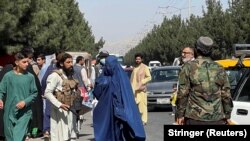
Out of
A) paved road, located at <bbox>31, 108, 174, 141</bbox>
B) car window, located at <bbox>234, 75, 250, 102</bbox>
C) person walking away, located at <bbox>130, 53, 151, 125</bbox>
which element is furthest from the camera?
person walking away, located at <bbox>130, 53, 151, 125</bbox>

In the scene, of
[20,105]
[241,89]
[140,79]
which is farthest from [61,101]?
[140,79]

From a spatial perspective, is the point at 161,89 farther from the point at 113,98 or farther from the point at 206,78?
the point at 206,78

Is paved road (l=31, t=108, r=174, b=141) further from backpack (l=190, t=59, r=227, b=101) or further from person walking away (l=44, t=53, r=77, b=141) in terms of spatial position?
backpack (l=190, t=59, r=227, b=101)

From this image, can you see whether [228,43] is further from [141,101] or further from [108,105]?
[108,105]

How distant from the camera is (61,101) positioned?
9.38 meters

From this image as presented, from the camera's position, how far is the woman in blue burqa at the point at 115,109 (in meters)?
8.59

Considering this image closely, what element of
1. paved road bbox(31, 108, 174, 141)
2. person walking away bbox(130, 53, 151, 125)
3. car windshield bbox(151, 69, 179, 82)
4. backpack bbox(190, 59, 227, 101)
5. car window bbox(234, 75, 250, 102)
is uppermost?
backpack bbox(190, 59, 227, 101)

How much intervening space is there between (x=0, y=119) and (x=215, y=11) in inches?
1277

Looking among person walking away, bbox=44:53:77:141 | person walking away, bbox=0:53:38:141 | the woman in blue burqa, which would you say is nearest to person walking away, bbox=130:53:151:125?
person walking away, bbox=44:53:77:141

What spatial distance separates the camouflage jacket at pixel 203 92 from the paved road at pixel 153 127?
7.18 metres

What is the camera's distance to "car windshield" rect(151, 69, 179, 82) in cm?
2495

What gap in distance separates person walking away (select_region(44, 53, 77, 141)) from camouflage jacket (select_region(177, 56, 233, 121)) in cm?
276

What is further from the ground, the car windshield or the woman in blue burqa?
the woman in blue burqa

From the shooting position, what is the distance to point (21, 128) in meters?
9.38
